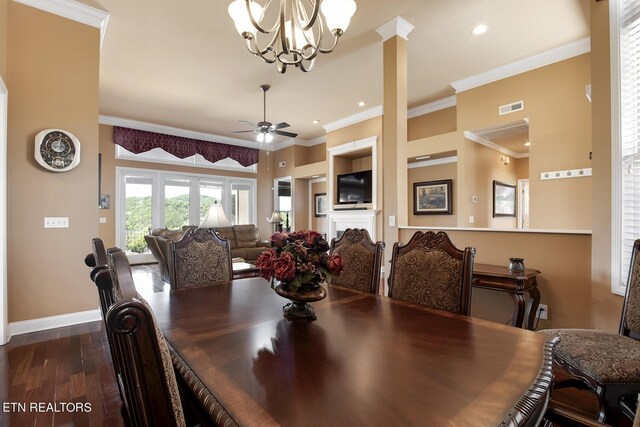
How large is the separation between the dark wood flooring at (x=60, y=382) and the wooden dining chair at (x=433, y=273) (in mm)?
1037

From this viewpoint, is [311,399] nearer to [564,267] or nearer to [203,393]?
[203,393]

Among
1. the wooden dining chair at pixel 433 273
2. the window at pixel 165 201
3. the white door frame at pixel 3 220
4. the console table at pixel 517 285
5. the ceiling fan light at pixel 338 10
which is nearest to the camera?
the wooden dining chair at pixel 433 273

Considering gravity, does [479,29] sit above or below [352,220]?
above

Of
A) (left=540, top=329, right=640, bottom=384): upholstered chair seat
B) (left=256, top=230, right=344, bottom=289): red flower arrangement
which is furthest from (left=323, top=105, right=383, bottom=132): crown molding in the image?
(left=256, top=230, right=344, bottom=289): red flower arrangement

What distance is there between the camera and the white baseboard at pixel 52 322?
2.77m

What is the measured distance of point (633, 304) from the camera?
1.59m

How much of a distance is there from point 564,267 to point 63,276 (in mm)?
4448

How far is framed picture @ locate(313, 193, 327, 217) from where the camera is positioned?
8320 millimetres

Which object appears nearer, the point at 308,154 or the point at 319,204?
the point at 319,204

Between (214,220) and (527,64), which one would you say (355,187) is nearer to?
(214,220)

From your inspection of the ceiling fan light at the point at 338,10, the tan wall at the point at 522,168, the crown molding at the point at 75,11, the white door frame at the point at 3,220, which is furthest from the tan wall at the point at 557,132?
the white door frame at the point at 3,220

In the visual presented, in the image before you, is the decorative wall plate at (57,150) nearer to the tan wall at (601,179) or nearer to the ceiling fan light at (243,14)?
the ceiling fan light at (243,14)

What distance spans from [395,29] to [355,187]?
3443 millimetres

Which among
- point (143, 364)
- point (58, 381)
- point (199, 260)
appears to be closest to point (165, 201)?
point (58, 381)
